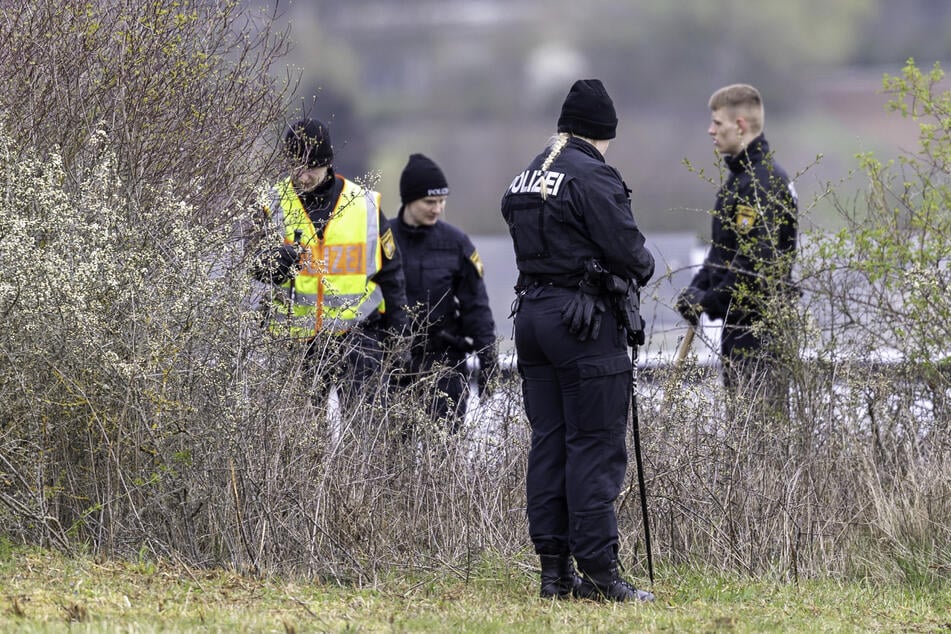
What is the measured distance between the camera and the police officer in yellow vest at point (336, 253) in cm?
678

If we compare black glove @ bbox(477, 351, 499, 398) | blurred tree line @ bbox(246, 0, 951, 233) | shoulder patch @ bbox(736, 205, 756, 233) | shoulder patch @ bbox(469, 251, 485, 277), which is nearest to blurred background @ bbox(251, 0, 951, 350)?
blurred tree line @ bbox(246, 0, 951, 233)

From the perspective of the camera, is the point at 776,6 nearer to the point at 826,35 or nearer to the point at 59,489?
the point at 826,35

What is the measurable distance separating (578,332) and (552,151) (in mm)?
743

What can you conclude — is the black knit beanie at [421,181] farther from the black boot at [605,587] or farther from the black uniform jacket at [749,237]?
the black boot at [605,587]

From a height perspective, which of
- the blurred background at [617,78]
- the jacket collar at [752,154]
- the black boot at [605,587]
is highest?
the blurred background at [617,78]

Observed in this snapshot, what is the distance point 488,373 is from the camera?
727cm

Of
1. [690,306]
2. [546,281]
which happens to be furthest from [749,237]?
[546,281]

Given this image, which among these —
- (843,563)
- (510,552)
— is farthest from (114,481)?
(843,563)

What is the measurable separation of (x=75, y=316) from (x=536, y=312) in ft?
6.20

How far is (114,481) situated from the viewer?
5.99 m

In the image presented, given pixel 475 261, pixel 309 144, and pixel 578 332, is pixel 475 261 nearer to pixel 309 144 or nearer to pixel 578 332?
pixel 309 144

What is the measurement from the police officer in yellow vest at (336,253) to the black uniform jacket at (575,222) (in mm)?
1357

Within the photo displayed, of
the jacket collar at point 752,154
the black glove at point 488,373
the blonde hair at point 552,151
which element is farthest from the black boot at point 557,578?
the jacket collar at point 752,154

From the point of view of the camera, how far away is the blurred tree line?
29.7ft
